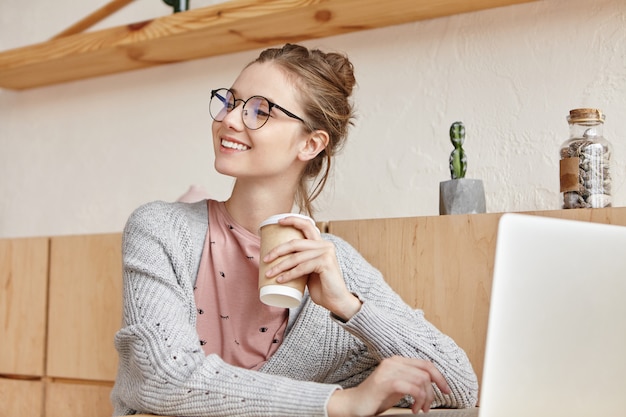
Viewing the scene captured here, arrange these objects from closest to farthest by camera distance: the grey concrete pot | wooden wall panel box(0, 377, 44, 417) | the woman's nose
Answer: the woman's nose → the grey concrete pot → wooden wall panel box(0, 377, 44, 417)

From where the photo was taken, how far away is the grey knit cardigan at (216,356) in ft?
3.93

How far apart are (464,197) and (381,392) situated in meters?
0.80

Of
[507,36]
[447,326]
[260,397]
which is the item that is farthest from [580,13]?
[260,397]

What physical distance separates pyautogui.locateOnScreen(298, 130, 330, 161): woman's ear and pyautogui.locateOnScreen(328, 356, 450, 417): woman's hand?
2.03 ft

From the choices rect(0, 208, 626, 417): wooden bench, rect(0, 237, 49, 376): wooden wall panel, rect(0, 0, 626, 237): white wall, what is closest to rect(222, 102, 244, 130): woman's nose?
rect(0, 208, 626, 417): wooden bench

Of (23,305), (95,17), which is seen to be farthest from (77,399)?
(95,17)

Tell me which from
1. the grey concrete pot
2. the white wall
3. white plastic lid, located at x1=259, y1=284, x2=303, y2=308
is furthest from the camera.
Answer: the white wall

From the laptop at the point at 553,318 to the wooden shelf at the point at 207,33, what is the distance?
142 cm

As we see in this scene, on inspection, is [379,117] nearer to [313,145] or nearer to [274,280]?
[313,145]

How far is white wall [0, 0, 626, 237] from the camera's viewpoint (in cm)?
199

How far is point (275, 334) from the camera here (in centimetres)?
158

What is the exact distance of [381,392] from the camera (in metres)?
1.11

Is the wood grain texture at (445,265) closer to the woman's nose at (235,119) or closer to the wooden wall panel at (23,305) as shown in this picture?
the woman's nose at (235,119)

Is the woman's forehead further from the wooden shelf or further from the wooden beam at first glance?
the wooden beam
